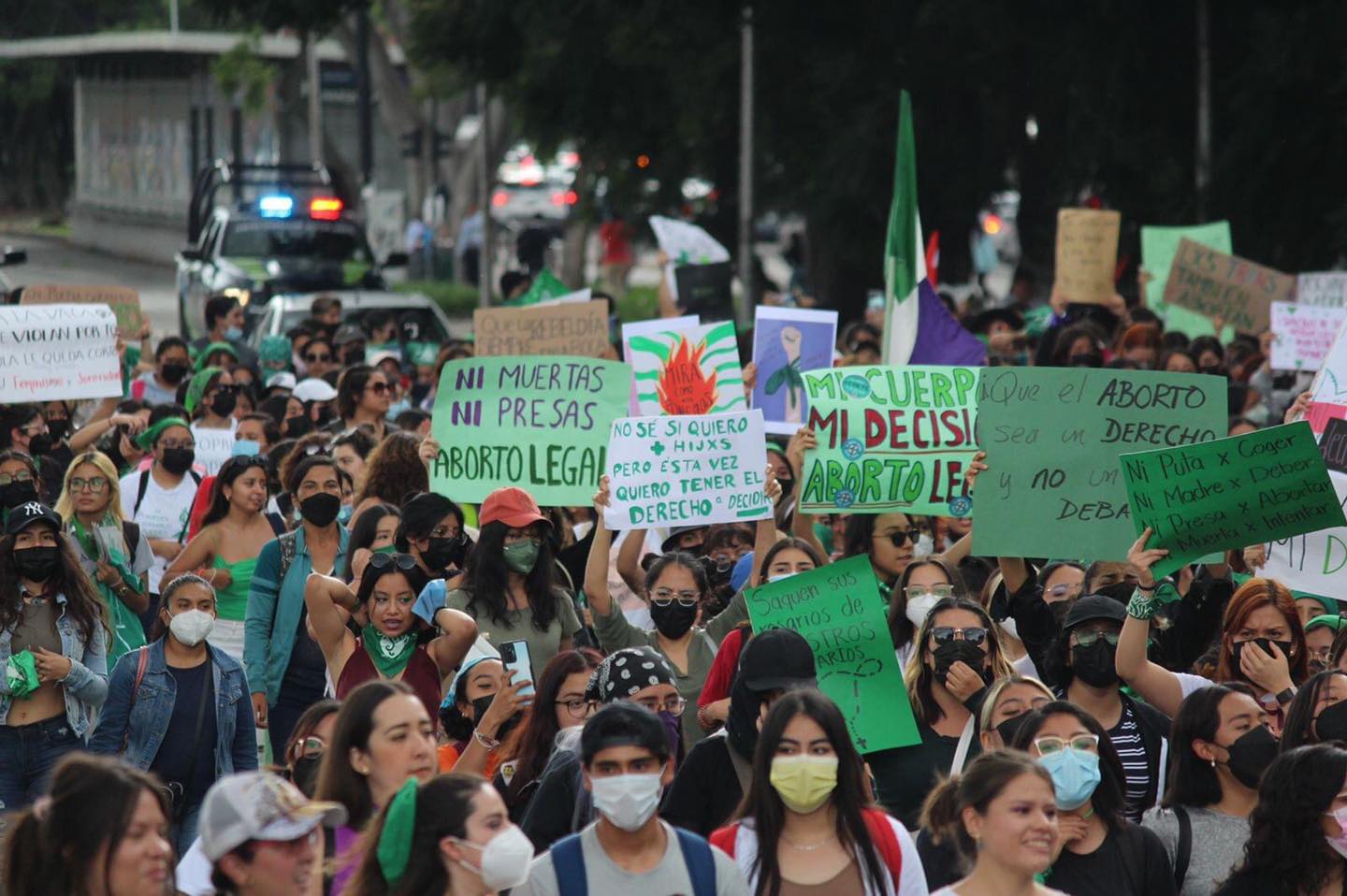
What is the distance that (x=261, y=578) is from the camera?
8.34 metres

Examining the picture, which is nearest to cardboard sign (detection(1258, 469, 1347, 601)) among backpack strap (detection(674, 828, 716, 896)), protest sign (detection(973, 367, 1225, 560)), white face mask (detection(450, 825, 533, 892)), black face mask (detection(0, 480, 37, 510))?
protest sign (detection(973, 367, 1225, 560))

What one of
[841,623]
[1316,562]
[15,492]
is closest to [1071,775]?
[841,623]

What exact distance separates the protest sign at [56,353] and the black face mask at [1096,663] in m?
6.80

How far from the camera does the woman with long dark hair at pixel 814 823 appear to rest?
521 cm

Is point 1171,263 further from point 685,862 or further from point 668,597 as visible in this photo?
point 685,862

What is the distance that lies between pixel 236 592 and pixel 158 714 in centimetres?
160

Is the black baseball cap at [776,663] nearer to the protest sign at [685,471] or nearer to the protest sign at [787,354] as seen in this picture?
the protest sign at [685,471]

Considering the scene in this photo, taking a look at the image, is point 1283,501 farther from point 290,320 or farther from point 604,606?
point 290,320

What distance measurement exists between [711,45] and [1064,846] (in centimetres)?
1774

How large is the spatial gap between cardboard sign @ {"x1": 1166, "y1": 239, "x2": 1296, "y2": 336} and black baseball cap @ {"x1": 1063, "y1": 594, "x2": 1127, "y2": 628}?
8897mm

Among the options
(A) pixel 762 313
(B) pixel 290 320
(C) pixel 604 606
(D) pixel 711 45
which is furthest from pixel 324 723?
(D) pixel 711 45

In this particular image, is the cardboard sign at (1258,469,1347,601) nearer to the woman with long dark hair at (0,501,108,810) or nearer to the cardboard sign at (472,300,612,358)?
the woman with long dark hair at (0,501,108,810)

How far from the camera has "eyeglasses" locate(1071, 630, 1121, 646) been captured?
267 inches

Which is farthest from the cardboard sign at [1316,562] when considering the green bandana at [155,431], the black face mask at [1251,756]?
the green bandana at [155,431]
